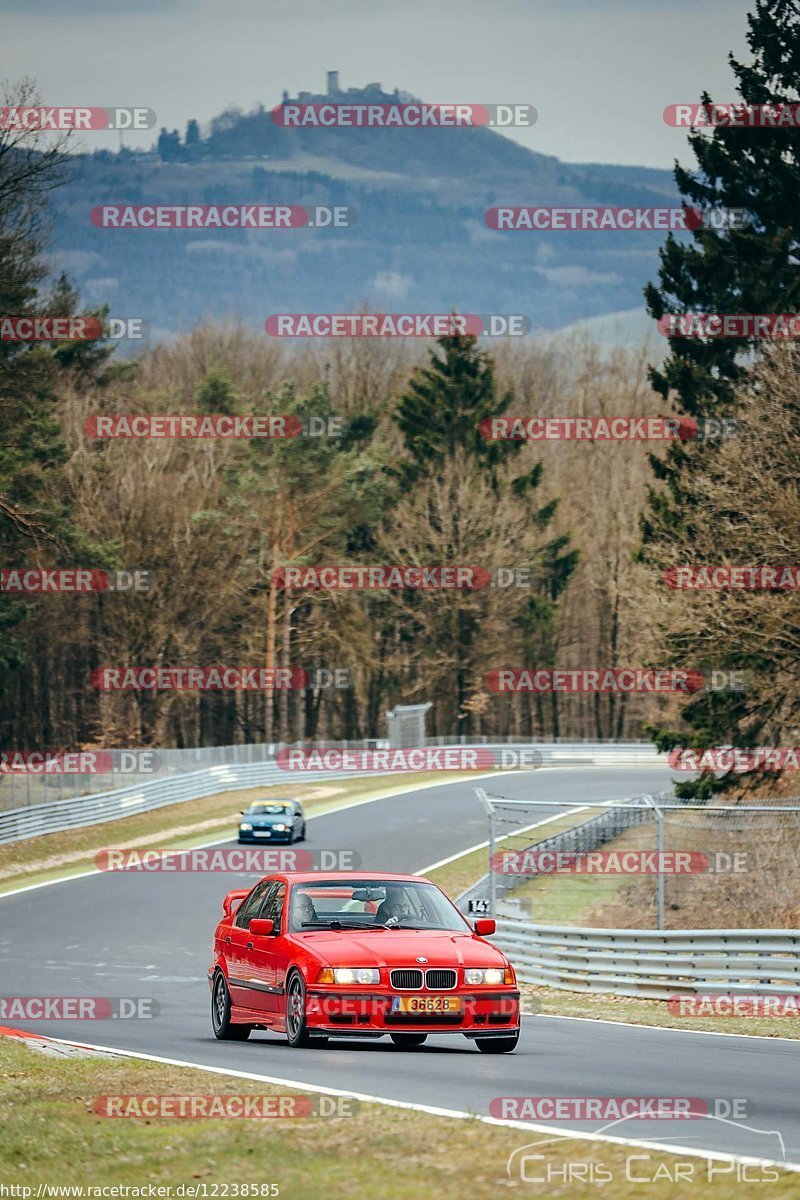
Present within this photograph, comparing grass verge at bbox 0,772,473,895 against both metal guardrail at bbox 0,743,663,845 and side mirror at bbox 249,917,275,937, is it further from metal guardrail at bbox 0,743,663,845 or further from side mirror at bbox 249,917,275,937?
side mirror at bbox 249,917,275,937

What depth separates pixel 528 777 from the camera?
61.8 metres

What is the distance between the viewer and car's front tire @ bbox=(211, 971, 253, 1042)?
1525cm

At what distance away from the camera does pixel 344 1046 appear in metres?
14.1

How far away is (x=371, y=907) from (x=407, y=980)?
1.32m

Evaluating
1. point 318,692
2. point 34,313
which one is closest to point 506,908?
point 34,313

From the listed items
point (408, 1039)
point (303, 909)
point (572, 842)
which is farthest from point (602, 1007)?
point (572, 842)

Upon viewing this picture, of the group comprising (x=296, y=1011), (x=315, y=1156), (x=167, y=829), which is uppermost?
(x=315, y=1156)

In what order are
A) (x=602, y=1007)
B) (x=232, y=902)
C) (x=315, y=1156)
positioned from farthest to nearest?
(x=602, y=1007), (x=232, y=902), (x=315, y=1156)

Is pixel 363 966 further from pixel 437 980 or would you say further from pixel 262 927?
pixel 262 927

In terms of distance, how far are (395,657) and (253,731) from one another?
33.1 ft

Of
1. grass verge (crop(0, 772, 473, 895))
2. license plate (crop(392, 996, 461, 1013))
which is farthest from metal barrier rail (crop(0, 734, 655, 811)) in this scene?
license plate (crop(392, 996, 461, 1013))

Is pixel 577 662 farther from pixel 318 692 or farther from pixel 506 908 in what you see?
pixel 506 908

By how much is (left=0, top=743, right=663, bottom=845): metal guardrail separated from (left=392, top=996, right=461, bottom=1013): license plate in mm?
31215

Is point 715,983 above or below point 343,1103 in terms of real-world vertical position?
below
